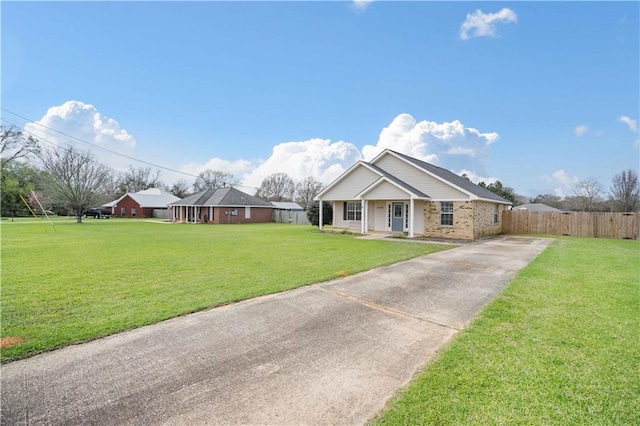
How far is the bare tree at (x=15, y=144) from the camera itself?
3561 centimetres

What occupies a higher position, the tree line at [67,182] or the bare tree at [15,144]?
the bare tree at [15,144]

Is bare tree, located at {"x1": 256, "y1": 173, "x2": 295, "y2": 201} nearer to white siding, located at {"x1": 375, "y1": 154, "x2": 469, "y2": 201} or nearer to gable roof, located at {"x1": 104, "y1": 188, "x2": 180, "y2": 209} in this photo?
gable roof, located at {"x1": 104, "y1": 188, "x2": 180, "y2": 209}

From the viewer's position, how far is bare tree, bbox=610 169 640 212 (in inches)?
1454

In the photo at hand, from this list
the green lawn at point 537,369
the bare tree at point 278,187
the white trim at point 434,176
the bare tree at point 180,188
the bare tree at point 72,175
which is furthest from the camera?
the bare tree at point 278,187

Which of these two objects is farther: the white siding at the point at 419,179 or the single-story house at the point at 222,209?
the single-story house at the point at 222,209

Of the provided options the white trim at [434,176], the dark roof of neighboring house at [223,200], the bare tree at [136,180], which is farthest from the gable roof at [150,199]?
the white trim at [434,176]

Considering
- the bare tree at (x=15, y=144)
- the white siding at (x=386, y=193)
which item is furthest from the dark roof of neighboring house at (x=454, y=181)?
the bare tree at (x=15, y=144)

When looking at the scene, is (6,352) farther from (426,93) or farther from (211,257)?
(426,93)

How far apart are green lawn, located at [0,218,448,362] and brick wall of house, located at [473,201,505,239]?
7.06 metres

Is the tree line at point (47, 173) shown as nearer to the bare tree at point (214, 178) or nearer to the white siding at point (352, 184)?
the bare tree at point (214, 178)

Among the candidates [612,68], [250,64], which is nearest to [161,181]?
[250,64]

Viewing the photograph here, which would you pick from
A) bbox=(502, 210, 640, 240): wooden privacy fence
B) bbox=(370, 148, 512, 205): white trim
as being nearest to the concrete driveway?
bbox=(370, 148, 512, 205): white trim

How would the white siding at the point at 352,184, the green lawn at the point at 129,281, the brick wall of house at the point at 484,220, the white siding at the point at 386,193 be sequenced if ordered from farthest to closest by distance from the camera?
the white siding at the point at 352,184 < the white siding at the point at 386,193 < the brick wall of house at the point at 484,220 < the green lawn at the point at 129,281

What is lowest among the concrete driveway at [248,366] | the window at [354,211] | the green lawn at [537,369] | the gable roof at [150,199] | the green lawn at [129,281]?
the concrete driveway at [248,366]
